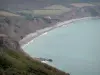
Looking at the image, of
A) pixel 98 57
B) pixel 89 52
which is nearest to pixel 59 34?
pixel 89 52

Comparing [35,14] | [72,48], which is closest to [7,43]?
[72,48]

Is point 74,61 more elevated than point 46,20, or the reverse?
point 46,20

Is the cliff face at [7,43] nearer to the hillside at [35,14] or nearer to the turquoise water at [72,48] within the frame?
the turquoise water at [72,48]

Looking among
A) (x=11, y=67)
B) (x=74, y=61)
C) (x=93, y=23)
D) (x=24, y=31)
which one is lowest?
(x=11, y=67)

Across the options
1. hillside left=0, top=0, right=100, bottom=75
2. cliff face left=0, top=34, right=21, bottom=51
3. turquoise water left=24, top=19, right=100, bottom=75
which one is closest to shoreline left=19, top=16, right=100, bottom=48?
hillside left=0, top=0, right=100, bottom=75

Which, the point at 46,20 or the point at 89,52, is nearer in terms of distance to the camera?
the point at 89,52

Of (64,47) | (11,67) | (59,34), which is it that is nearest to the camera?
(11,67)

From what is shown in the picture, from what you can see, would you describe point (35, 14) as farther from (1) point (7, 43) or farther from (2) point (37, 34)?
(1) point (7, 43)

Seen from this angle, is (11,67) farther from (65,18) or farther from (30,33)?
(65,18)
